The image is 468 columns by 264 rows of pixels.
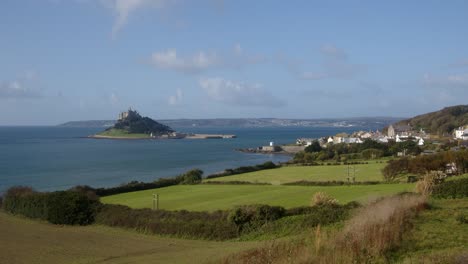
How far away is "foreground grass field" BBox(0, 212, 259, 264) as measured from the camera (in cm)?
1245

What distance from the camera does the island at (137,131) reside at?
16575 cm

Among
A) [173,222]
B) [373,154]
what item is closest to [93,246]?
[173,222]

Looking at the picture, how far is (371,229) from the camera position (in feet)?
25.6

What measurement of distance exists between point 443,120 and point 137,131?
103 meters

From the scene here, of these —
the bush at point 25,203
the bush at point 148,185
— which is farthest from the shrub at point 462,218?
the bush at point 148,185

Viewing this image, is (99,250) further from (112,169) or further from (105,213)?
(112,169)

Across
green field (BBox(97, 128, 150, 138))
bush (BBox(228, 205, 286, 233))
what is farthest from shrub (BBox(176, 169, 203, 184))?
green field (BBox(97, 128, 150, 138))

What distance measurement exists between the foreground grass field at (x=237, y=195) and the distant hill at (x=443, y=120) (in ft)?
255

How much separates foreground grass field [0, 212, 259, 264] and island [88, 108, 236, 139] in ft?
465

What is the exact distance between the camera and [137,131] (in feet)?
568

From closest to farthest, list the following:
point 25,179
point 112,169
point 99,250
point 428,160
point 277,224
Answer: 1. point 99,250
2. point 277,224
3. point 428,160
4. point 25,179
5. point 112,169

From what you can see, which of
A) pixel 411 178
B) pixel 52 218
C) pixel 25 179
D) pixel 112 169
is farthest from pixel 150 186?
pixel 112 169

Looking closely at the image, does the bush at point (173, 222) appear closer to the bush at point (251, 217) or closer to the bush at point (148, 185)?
the bush at point (251, 217)

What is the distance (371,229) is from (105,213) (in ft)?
54.6
